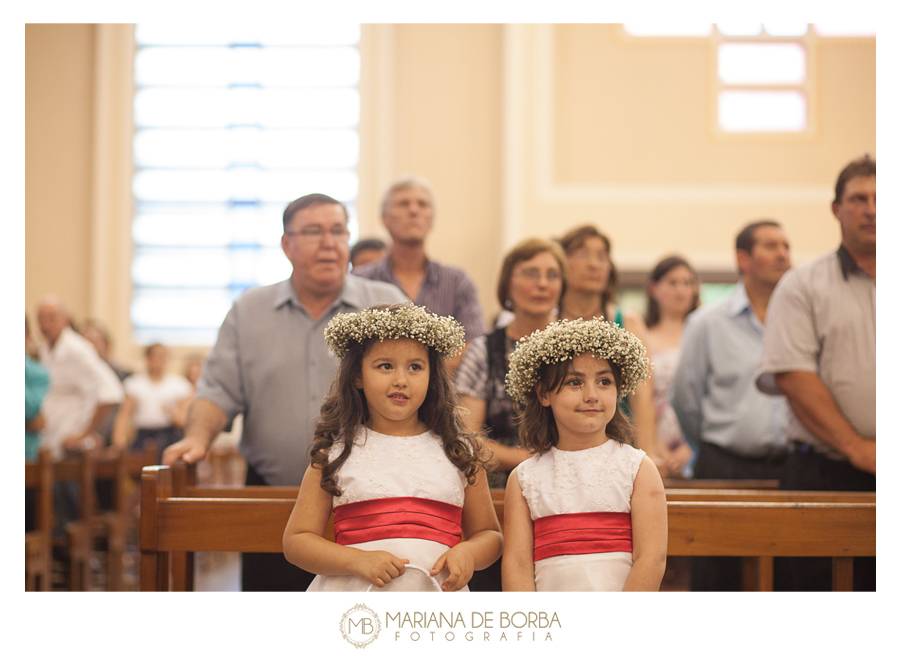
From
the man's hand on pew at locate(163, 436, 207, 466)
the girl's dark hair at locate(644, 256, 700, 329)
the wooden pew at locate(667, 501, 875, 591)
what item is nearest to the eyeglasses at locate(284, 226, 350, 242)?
the man's hand on pew at locate(163, 436, 207, 466)

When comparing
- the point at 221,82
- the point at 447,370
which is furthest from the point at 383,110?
the point at 447,370

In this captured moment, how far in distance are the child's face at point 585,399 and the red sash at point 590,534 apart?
0.45 ft

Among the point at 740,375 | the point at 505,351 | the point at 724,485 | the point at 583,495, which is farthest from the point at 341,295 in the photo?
the point at 740,375

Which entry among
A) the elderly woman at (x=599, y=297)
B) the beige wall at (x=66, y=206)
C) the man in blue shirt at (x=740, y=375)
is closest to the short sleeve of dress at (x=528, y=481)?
the elderly woman at (x=599, y=297)

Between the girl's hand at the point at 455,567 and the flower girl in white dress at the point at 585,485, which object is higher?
the flower girl in white dress at the point at 585,485

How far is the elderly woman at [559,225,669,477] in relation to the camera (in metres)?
1.89

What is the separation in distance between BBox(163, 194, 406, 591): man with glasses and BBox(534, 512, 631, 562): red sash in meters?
0.54

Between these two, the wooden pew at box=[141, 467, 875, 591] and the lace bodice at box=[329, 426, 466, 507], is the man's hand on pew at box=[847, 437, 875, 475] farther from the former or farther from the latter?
the lace bodice at box=[329, 426, 466, 507]

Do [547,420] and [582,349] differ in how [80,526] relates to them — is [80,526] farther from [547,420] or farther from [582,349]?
[582,349]

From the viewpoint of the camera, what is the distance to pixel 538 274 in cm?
204

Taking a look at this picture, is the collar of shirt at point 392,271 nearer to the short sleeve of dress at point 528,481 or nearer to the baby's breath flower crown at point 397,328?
the baby's breath flower crown at point 397,328

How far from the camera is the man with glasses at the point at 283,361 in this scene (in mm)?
1985
